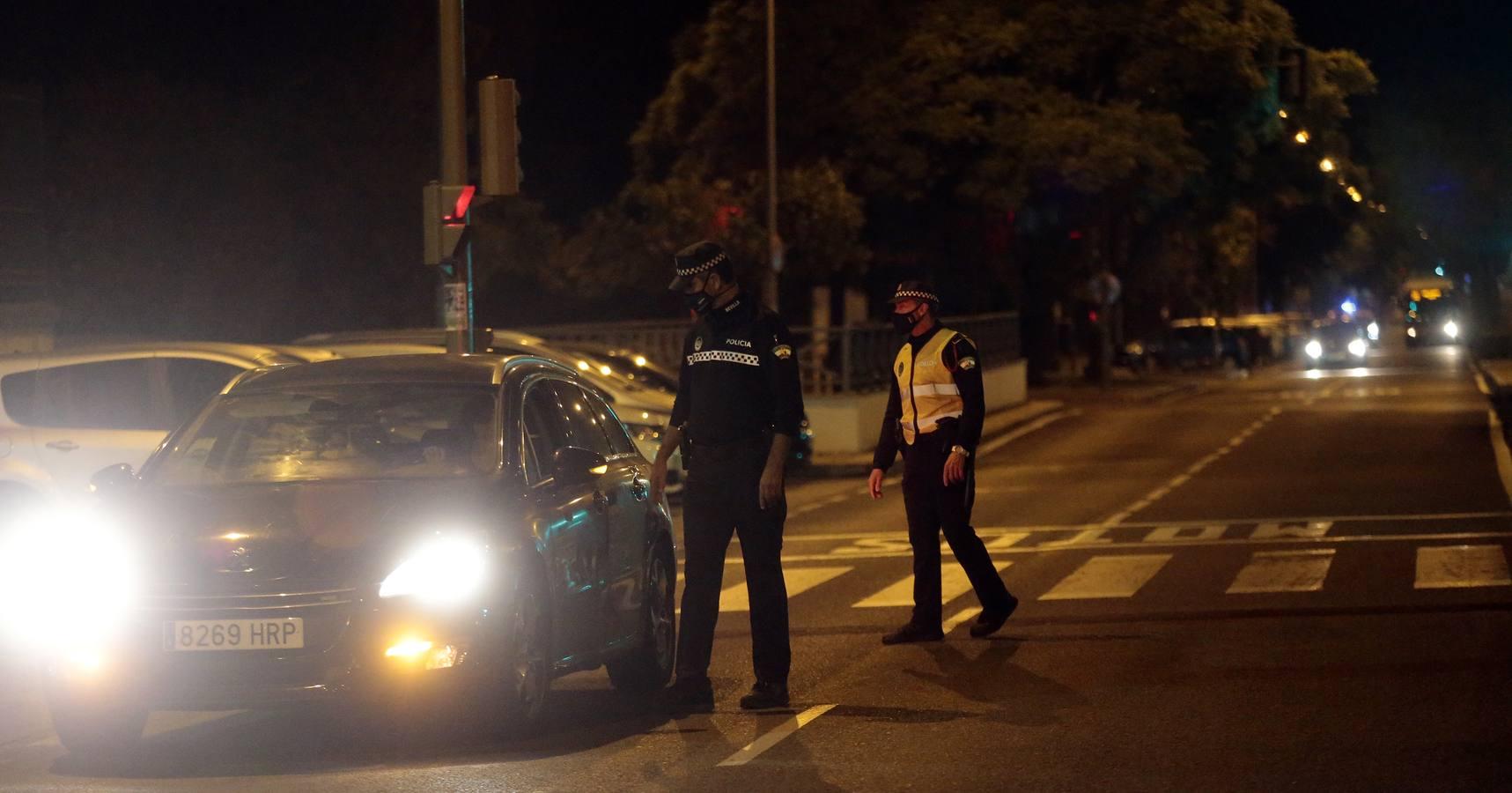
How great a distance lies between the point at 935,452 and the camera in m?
10.9

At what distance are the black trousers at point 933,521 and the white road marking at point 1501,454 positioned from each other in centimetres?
966

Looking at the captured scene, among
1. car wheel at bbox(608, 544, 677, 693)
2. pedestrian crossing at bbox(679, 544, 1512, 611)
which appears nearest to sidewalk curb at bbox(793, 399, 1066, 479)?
pedestrian crossing at bbox(679, 544, 1512, 611)

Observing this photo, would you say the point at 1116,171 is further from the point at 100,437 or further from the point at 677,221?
the point at 100,437

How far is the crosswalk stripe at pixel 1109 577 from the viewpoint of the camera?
12883 mm

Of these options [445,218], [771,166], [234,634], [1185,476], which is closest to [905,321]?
[234,634]

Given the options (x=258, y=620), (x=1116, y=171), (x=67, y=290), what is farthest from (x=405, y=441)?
(x=1116, y=171)

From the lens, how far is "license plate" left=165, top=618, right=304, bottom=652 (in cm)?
748

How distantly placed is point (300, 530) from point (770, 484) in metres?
2.05

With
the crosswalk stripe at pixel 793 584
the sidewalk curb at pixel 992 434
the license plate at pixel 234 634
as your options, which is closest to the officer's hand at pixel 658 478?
the license plate at pixel 234 634

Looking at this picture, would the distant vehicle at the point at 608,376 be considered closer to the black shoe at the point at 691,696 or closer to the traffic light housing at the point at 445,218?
the traffic light housing at the point at 445,218

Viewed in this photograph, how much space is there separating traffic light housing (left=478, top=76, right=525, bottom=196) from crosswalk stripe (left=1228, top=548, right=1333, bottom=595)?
19.7 ft

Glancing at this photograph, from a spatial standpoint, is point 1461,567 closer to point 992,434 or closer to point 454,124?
point 454,124

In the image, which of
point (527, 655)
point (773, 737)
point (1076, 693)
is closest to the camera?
point (527, 655)

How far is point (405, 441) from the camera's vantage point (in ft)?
27.9
